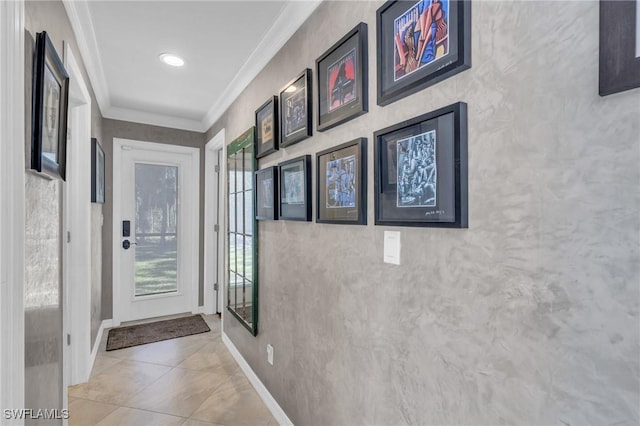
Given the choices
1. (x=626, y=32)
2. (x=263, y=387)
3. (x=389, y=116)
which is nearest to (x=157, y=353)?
(x=263, y=387)

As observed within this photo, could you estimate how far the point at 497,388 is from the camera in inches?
34.5

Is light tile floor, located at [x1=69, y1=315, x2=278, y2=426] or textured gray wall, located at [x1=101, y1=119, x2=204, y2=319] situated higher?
textured gray wall, located at [x1=101, y1=119, x2=204, y2=319]

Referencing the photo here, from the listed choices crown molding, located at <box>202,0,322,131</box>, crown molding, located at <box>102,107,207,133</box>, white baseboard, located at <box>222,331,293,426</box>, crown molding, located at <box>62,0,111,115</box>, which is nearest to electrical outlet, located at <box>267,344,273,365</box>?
white baseboard, located at <box>222,331,293,426</box>

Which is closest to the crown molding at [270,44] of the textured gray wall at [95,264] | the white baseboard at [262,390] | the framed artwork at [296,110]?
the framed artwork at [296,110]

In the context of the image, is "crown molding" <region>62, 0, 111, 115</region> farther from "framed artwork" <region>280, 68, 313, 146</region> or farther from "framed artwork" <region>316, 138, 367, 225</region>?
"framed artwork" <region>316, 138, 367, 225</region>

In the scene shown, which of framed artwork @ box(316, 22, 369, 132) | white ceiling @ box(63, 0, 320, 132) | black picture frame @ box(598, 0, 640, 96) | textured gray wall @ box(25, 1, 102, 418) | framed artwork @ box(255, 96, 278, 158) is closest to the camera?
black picture frame @ box(598, 0, 640, 96)

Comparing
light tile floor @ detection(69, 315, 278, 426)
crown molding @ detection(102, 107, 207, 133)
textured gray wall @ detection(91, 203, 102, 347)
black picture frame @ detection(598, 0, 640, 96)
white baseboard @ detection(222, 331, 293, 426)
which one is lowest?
light tile floor @ detection(69, 315, 278, 426)

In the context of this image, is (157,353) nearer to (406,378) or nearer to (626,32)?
(406,378)

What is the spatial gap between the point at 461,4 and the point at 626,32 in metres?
0.44

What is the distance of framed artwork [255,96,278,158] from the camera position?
2.14m

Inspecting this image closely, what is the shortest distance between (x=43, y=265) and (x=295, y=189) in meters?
1.20

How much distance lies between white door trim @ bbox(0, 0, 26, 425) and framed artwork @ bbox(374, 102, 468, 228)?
1196 millimetres

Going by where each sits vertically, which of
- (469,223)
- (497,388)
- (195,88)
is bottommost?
(497,388)

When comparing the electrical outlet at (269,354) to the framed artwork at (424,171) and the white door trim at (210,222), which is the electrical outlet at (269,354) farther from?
the white door trim at (210,222)
